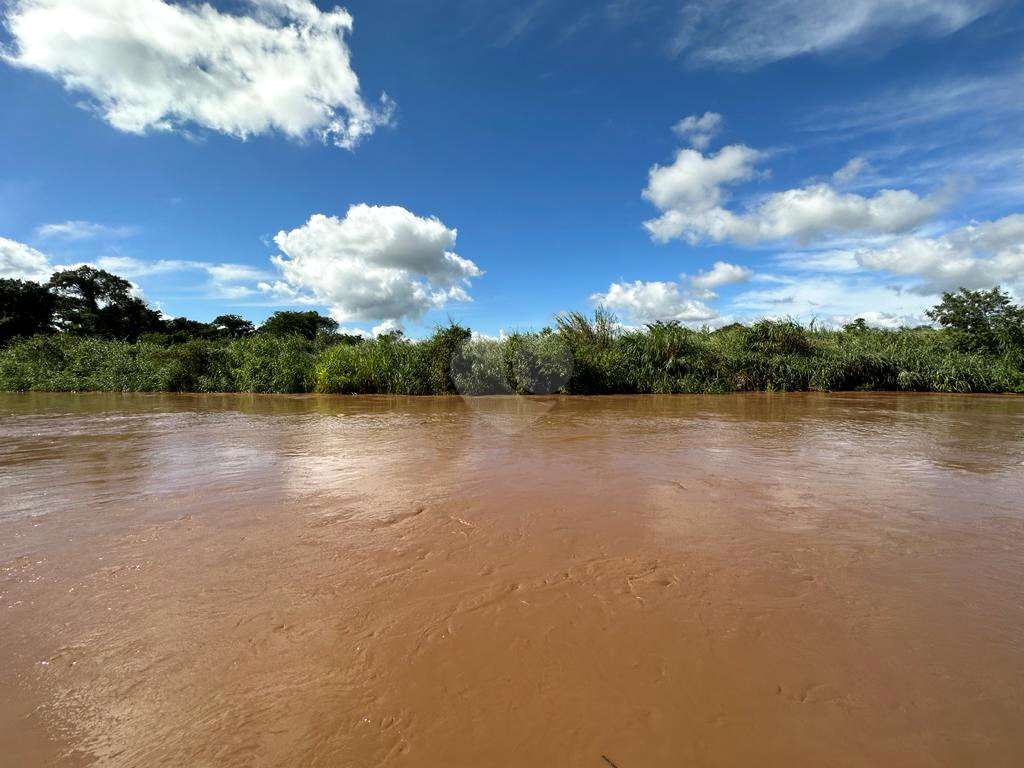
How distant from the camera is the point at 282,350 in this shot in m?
20.5

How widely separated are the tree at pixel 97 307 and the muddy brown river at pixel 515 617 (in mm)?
45314

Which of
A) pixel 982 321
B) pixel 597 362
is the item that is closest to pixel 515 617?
pixel 597 362

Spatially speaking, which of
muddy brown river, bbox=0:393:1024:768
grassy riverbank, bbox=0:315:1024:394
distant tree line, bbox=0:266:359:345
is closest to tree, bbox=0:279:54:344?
distant tree line, bbox=0:266:359:345

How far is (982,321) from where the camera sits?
1977 centimetres

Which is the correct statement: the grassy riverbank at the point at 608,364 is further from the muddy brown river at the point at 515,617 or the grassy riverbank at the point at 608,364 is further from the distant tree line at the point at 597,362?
the muddy brown river at the point at 515,617

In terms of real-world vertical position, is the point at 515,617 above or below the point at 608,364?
below

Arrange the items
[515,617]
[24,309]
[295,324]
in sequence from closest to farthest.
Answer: [515,617] < [24,309] < [295,324]

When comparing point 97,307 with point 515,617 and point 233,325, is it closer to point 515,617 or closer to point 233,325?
point 233,325

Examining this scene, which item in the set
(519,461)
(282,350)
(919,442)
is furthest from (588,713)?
(282,350)

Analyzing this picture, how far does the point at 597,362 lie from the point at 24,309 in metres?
46.0

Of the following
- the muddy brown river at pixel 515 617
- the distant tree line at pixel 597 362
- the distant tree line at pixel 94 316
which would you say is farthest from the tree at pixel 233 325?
the muddy brown river at pixel 515 617

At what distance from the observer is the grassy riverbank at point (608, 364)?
57.2 ft

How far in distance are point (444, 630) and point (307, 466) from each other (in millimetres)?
4286

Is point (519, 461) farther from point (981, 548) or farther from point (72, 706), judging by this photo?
point (72, 706)
